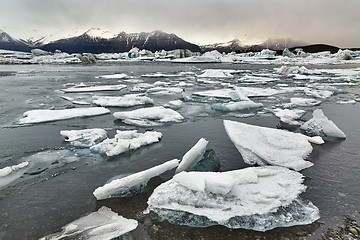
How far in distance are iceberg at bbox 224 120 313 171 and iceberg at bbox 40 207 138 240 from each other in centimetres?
214

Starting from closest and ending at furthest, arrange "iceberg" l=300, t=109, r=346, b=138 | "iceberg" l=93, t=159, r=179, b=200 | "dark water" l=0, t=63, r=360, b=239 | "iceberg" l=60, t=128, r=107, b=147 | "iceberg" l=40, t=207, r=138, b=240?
1. "iceberg" l=40, t=207, r=138, b=240
2. "dark water" l=0, t=63, r=360, b=239
3. "iceberg" l=93, t=159, r=179, b=200
4. "iceberg" l=60, t=128, r=107, b=147
5. "iceberg" l=300, t=109, r=346, b=138

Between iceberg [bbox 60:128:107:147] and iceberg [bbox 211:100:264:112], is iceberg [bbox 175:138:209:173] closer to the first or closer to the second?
iceberg [bbox 60:128:107:147]

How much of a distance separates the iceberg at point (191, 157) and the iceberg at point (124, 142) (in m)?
1.21

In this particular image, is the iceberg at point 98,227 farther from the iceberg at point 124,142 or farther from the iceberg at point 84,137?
the iceberg at point 84,137

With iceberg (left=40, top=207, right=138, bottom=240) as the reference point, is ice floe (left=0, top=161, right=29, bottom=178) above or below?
above

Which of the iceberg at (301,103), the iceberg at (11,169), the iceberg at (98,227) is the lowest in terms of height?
the iceberg at (301,103)

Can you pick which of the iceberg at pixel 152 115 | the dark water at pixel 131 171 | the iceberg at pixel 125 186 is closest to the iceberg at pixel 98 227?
the dark water at pixel 131 171

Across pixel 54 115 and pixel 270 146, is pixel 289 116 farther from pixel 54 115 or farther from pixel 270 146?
pixel 54 115

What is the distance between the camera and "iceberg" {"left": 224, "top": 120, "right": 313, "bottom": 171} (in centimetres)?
404

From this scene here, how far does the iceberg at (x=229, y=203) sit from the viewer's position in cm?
266

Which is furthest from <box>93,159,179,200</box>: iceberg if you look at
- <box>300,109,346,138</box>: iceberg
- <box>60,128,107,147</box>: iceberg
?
<box>300,109,346,138</box>: iceberg

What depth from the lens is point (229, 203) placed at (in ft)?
9.21

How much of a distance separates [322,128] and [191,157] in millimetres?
3109

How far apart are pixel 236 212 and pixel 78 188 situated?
6.32ft
